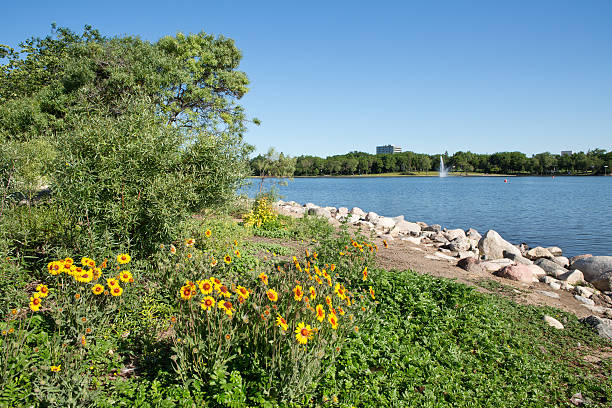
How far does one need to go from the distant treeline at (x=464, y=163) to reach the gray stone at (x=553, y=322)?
82.8 meters

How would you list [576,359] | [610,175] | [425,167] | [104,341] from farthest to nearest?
[425,167], [610,175], [576,359], [104,341]

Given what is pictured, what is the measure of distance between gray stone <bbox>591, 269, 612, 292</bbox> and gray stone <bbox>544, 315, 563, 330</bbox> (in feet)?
15.7

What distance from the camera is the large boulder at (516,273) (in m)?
9.20

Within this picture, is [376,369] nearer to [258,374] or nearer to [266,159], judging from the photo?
[258,374]

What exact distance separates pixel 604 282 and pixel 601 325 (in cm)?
448

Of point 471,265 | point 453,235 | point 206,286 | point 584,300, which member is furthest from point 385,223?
point 206,286

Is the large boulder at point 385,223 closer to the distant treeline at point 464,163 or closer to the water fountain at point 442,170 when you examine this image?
the distant treeline at point 464,163

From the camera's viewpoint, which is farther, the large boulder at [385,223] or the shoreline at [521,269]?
the large boulder at [385,223]

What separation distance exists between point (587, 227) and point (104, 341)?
86.1 ft

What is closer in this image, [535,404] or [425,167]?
[535,404]

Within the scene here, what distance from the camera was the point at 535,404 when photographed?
13.5ft

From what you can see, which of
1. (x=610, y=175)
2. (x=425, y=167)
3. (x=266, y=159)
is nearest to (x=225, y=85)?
(x=266, y=159)

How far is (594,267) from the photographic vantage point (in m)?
10.6

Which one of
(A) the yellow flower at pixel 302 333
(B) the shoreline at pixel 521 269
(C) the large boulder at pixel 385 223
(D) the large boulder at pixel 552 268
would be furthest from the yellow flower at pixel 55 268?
(C) the large boulder at pixel 385 223
